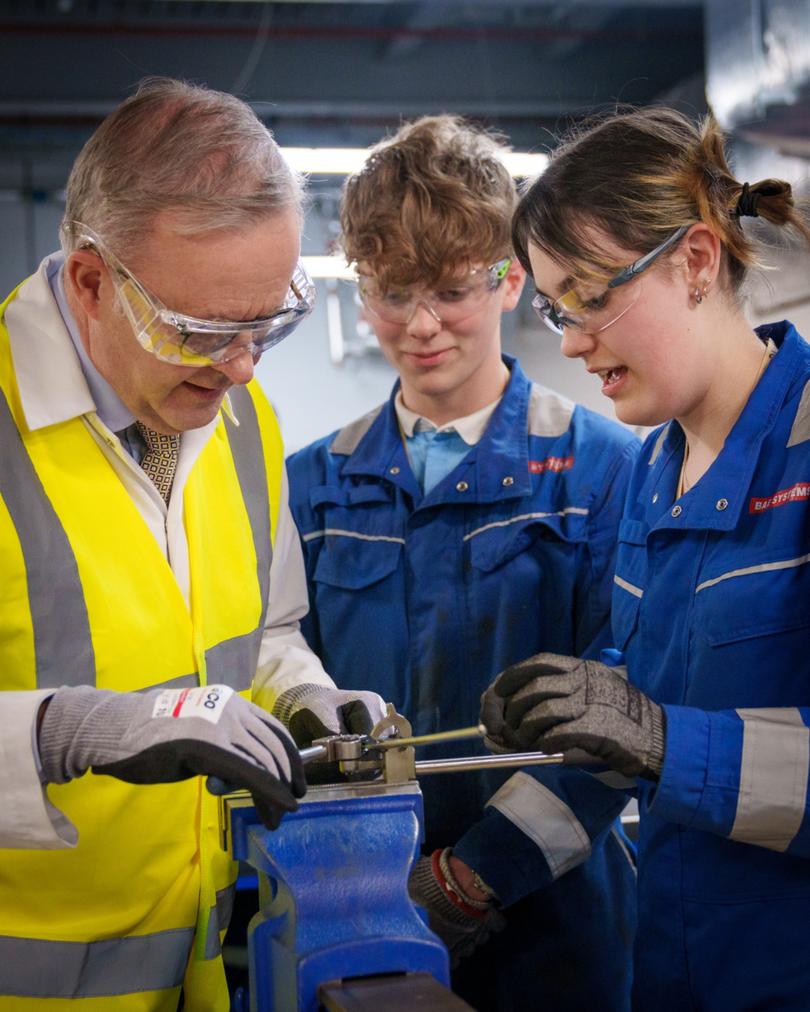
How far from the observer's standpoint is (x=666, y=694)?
1.55 metres

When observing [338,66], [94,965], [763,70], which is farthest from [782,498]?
[338,66]

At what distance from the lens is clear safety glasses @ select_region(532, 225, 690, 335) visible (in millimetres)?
1527

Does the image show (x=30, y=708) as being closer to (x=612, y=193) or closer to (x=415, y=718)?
(x=415, y=718)

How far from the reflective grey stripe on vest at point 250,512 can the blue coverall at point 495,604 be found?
0.25 m

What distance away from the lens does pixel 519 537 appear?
1943 millimetres

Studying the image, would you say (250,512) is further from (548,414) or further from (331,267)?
(331,267)

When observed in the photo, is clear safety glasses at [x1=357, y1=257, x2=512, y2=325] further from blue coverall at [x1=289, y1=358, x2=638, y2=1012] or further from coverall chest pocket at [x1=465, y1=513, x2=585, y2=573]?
coverall chest pocket at [x1=465, y1=513, x2=585, y2=573]

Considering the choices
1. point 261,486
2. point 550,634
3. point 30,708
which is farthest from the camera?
point 550,634

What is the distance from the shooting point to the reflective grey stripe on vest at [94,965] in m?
1.43

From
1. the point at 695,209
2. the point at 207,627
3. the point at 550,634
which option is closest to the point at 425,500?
the point at 550,634

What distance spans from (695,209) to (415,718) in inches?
37.1

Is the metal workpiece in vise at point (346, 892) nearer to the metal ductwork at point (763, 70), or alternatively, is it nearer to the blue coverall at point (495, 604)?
the blue coverall at point (495, 604)

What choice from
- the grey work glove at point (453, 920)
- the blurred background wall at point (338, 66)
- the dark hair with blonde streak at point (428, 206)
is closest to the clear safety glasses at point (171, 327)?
the dark hair with blonde streak at point (428, 206)

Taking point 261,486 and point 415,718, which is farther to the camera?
point 415,718
